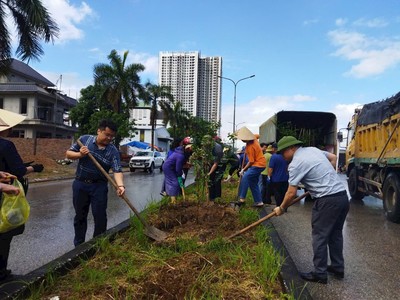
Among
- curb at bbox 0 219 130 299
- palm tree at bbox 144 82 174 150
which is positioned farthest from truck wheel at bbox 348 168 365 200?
palm tree at bbox 144 82 174 150

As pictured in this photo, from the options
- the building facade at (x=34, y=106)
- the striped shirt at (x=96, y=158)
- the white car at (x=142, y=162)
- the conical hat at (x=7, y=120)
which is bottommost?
the white car at (x=142, y=162)

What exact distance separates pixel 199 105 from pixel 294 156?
63.1 m

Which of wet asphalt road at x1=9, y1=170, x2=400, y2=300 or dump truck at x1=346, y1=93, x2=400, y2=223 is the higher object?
dump truck at x1=346, y1=93, x2=400, y2=223

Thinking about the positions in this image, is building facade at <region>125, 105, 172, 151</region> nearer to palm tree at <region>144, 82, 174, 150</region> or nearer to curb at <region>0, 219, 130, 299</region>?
palm tree at <region>144, 82, 174, 150</region>

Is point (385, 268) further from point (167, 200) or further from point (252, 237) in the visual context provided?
point (167, 200)

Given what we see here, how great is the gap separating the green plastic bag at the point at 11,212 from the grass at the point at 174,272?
0.55 metres

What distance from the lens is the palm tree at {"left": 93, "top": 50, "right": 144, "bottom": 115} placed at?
1310 inches

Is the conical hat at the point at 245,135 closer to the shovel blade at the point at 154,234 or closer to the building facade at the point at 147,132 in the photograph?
the shovel blade at the point at 154,234

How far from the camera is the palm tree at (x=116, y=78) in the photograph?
33281 millimetres

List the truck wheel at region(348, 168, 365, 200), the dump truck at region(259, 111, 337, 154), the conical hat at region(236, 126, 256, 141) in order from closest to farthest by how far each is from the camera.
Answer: the conical hat at region(236, 126, 256, 141) → the truck wheel at region(348, 168, 365, 200) → the dump truck at region(259, 111, 337, 154)

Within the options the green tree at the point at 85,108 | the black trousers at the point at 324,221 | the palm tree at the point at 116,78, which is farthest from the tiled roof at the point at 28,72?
the black trousers at the point at 324,221

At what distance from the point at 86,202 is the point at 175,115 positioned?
166 feet

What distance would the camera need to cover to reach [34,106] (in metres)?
39.5

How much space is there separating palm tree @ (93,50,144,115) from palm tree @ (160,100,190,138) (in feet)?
41.5
